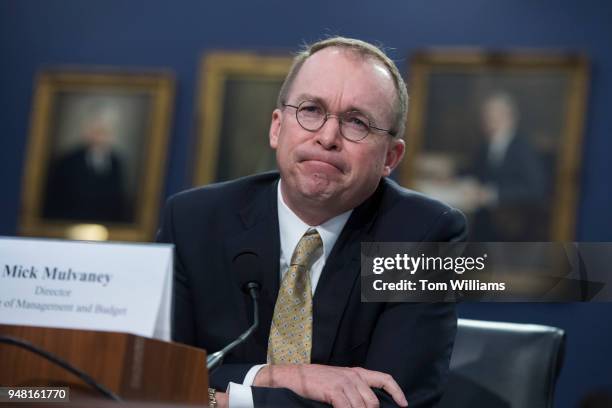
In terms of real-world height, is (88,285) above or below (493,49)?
below

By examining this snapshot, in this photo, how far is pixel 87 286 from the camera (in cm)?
172

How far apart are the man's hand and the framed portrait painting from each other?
3.32m

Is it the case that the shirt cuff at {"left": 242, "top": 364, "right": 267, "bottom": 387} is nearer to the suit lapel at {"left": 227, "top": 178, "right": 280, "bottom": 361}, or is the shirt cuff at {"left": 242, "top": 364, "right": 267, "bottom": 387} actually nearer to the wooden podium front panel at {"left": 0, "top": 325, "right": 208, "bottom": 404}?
the suit lapel at {"left": 227, "top": 178, "right": 280, "bottom": 361}

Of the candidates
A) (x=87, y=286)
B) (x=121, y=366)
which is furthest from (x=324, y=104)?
(x=121, y=366)

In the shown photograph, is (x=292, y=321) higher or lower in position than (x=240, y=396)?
higher

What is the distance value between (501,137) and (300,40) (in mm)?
1511

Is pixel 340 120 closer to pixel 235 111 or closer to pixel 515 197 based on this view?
pixel 515 197

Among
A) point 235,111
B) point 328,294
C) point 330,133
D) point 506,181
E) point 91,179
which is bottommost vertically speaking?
point 328,294

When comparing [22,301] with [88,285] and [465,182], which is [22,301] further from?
[465,182]

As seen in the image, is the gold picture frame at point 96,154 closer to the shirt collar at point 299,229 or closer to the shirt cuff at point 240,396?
the shirt collar at point 299,229

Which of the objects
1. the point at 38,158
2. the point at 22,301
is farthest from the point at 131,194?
the point at 22,301

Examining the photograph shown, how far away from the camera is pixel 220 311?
2428 millimetres

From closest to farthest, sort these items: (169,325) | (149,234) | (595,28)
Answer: (169,325) → (595,28) → (149,234)

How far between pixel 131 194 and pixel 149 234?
1.08 ft
